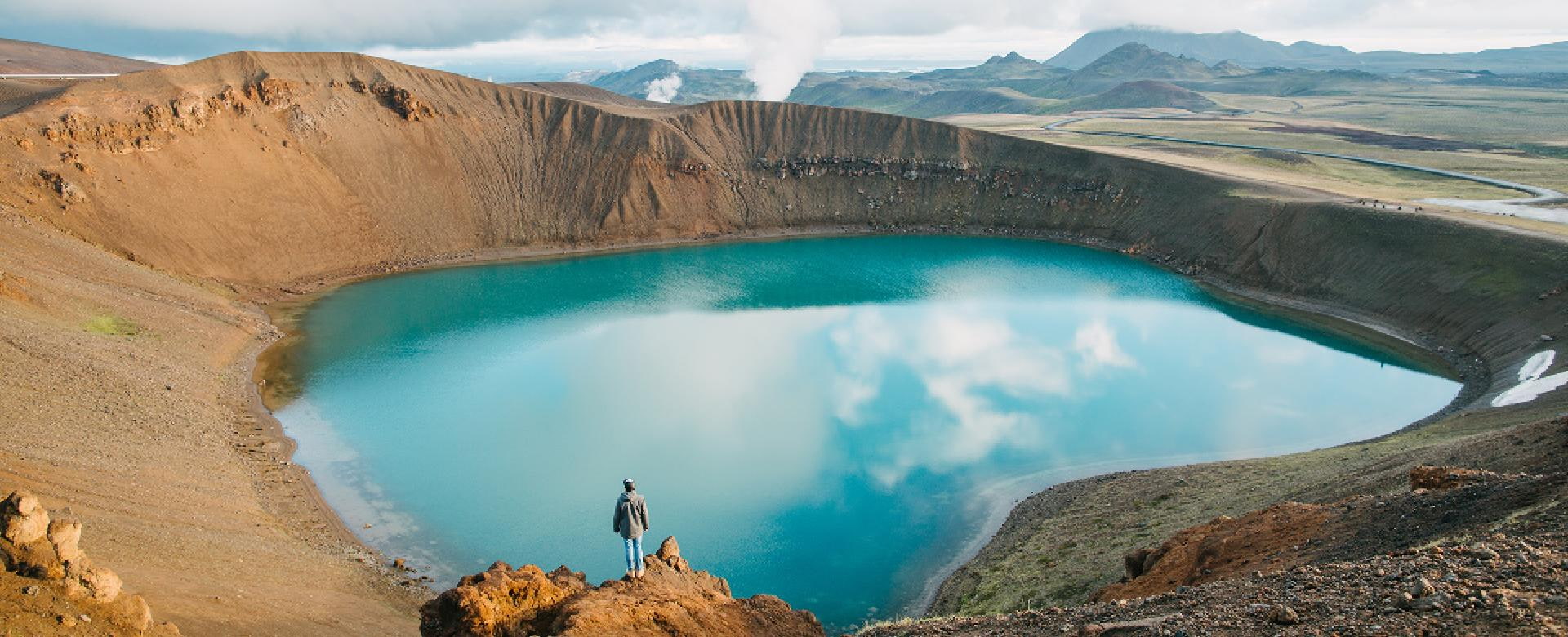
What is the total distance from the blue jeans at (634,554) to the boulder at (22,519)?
7598 mm

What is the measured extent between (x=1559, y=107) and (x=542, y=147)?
162 m

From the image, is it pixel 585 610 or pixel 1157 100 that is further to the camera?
pixel 1157 100

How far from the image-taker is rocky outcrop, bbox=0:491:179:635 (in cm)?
1122

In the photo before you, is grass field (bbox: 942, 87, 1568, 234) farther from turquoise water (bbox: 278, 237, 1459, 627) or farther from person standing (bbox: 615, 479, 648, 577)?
person standing (bbox: 615, 479, 648, 577)

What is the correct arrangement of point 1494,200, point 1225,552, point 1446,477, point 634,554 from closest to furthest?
point 634,554, point 1225,552, point 1446,477, point 1494,200

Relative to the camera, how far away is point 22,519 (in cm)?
1137

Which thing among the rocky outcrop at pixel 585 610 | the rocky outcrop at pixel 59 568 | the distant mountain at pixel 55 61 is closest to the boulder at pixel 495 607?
the rocky outcrop at pixel 585 610

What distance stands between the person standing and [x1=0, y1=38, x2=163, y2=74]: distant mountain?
119 meters

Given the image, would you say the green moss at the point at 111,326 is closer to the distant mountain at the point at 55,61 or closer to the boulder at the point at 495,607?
the boulder at the point at 495,607

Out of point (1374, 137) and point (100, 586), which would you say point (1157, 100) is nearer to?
point (1374, 137)

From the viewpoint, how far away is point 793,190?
8094 cm

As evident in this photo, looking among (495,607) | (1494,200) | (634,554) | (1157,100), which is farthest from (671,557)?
(1157,100)

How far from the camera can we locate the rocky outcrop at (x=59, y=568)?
11219 millimetres

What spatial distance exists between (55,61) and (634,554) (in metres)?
140
